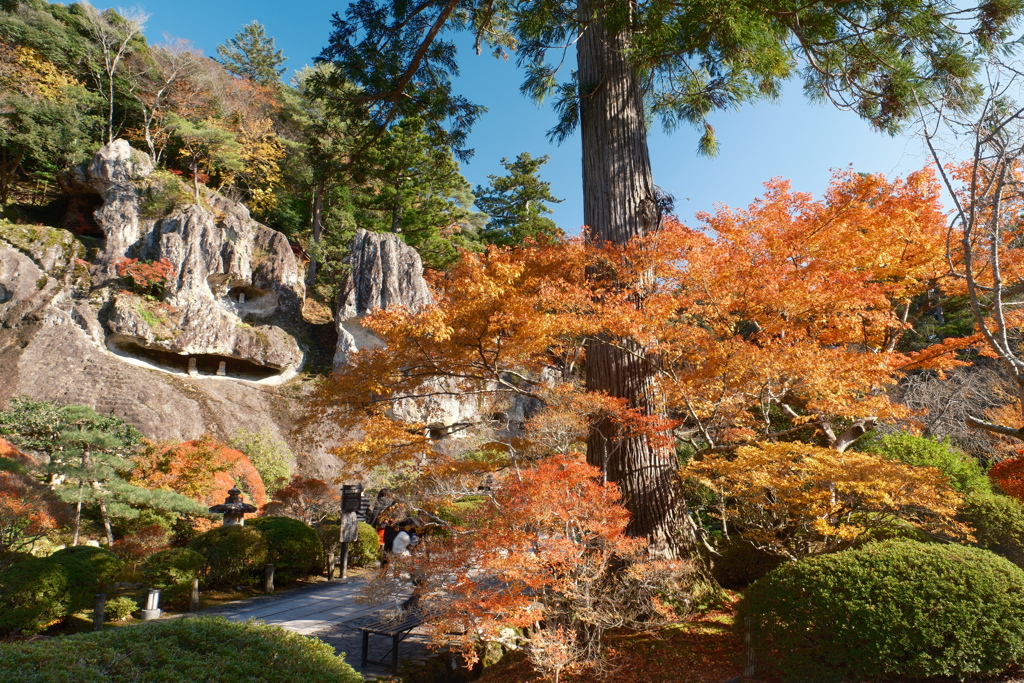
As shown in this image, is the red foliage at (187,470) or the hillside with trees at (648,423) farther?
the red foliage at (187,470)

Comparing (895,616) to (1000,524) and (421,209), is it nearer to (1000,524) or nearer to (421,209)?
(1000,524)

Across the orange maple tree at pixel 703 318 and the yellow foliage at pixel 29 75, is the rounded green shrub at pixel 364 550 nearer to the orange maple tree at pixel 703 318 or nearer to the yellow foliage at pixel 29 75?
the orange maple tree at pixel 703 318

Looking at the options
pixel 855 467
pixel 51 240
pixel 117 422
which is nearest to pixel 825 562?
pixel 855 467

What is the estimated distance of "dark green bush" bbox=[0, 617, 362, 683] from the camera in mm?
2127

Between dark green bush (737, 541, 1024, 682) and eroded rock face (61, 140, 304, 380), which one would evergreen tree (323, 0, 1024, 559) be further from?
eroded rock face (61, 140, 304, 380)

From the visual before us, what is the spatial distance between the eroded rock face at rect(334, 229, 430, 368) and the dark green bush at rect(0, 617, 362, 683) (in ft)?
52.8

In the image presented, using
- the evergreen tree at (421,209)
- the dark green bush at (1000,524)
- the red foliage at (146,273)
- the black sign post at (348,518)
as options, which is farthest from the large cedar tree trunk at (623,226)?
the red foliage at (146,273)

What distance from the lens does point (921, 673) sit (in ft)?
12.4

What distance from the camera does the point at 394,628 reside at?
550 centimetres

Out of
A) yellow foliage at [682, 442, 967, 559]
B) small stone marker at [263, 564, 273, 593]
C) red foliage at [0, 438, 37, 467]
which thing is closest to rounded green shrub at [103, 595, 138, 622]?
→ small stone marker at [263, 564, 273, 593]

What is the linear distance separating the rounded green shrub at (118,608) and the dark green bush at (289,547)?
2.22m

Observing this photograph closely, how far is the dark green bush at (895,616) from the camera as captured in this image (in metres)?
3.81

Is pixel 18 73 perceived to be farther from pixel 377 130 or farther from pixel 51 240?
pixel 377 130

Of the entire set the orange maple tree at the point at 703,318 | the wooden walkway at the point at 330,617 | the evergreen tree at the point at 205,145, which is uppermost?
the evergreen tree at the point at 205,145
